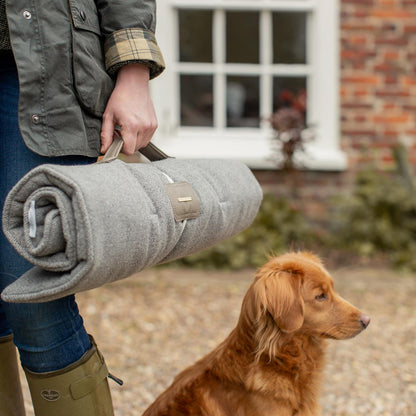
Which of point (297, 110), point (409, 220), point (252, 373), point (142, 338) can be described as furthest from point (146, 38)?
point (409, 220)

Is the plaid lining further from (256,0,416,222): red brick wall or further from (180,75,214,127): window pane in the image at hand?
(180,75,214,127): window pane

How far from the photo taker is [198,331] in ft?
12.9

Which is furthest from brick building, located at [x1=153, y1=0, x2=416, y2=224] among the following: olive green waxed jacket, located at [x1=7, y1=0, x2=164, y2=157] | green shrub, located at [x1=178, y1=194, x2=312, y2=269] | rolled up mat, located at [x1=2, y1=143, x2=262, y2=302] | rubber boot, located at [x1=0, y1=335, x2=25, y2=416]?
rolled up mat, located at [x1=2, y1=143, x2=262, y2=302]

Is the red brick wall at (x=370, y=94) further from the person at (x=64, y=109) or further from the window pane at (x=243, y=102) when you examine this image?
the person at (x=64, y=109)

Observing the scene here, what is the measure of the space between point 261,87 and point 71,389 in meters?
4.87

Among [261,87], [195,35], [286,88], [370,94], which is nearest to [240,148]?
[261,87]

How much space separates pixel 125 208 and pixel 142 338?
2.60 metres

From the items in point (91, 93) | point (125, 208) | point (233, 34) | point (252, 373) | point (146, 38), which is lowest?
point (252, 373)

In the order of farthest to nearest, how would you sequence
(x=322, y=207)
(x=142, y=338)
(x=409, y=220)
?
(x=322, y=207) → (x=409, y=220) → (x=142, y=338)

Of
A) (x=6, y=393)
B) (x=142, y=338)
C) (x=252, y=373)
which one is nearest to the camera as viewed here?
(x=6, y=393)

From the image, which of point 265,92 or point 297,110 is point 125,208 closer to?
point 297,110

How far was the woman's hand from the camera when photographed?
156 centimetres

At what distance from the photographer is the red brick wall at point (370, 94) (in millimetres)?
5734

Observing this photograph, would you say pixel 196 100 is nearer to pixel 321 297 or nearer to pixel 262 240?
pixel 262 240
